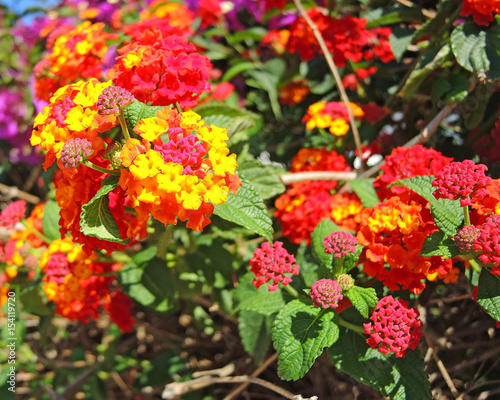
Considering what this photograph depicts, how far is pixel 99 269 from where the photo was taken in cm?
143

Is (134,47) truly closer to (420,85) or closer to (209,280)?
(209,280)

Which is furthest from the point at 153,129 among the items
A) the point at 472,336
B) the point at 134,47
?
the point at 472,336

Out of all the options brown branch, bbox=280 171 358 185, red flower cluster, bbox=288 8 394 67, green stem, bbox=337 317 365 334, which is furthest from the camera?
red flower cluster, bbox=288 8 394 67

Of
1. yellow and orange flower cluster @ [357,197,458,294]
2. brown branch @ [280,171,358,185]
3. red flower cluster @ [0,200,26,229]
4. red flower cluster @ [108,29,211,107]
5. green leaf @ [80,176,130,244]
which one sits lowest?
red flower cluster @ [0,200,26,229]

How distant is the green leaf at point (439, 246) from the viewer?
94cm

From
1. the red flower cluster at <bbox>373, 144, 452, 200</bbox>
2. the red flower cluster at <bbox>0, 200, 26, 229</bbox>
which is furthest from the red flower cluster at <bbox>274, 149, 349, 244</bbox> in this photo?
the red flower cluster at <bbox>0, 200, 26, 229</bbox>

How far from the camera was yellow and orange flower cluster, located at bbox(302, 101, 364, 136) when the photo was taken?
1537 millimetres

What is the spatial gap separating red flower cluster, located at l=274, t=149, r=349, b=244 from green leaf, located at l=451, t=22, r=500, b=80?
1.64ft

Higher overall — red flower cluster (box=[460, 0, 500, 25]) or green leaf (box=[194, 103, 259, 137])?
red flower cluster (box=[460, 0, 500, 25])

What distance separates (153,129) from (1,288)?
1.09 meters

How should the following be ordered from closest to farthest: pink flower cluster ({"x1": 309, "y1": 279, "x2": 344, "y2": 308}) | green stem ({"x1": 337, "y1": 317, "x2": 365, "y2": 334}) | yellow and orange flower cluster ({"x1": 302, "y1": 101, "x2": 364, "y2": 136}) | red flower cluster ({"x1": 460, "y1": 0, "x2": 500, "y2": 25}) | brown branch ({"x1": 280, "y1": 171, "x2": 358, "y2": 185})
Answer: pink flower cluster ({"x1": 309, "y1": 279, "x2": 344, "y2": 308})
green stem ({"x1": 337, "y1": 317, "x2": 365, "y2": 334})
red flower cluster ({"x1": 460, "y1": 0, "x2": 500, "y2": 25})
brown branch ({"x1": 280, "y1": 171, "x2": 358, "y2": 185})
yellow and orange flower cluster ({"x1": 302, "y1": 101, "x2": 364, "y2": 136})

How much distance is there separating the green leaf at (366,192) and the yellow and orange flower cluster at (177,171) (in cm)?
49

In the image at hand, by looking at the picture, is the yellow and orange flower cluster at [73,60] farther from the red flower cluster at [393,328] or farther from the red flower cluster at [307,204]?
the red flower cluster at [393,328]

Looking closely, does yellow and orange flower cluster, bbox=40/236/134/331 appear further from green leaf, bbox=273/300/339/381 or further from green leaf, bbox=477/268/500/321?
green leaf, bbox=477/268/500/321
